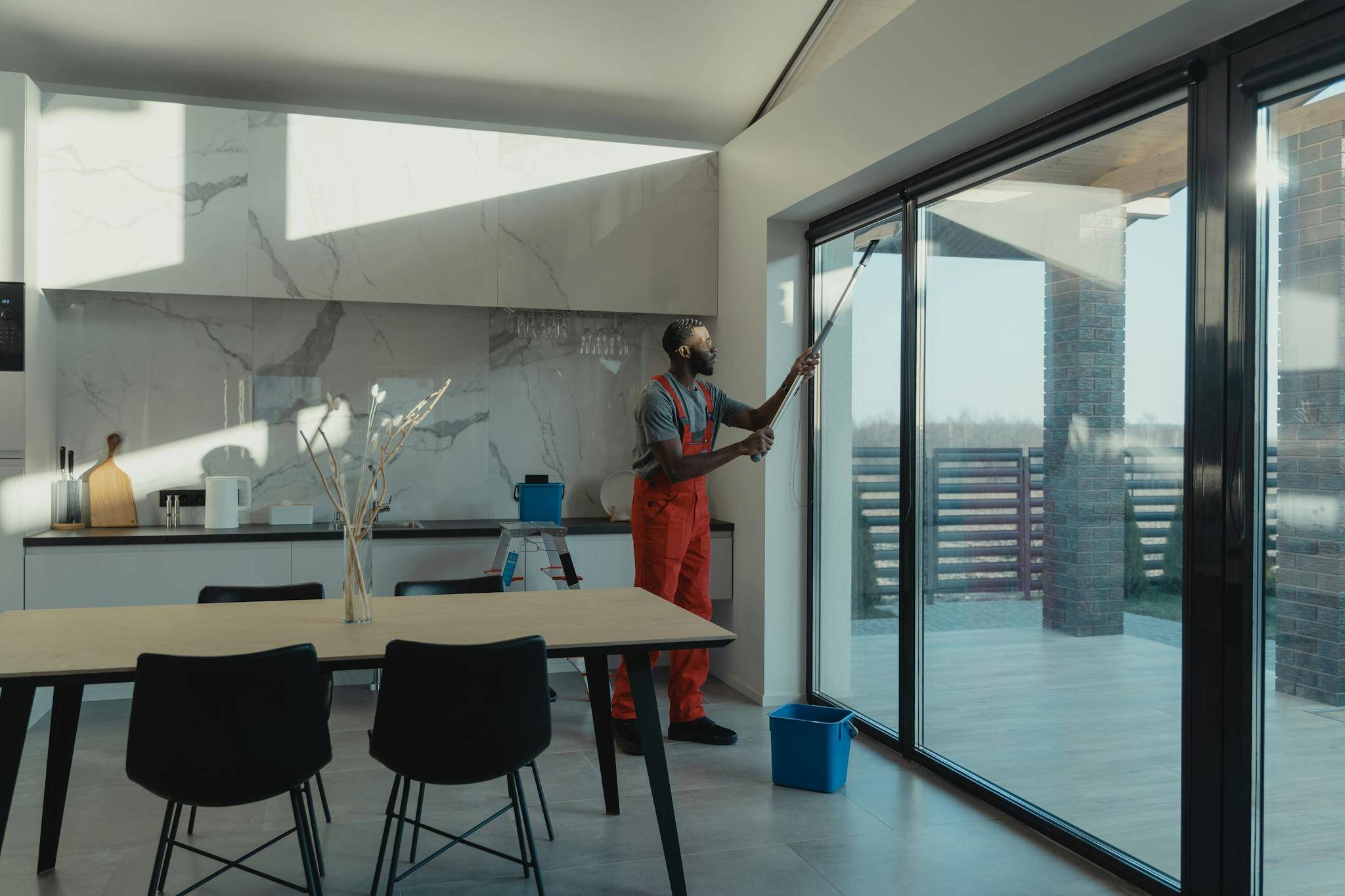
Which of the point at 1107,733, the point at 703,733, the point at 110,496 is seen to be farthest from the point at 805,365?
the point at 110,496

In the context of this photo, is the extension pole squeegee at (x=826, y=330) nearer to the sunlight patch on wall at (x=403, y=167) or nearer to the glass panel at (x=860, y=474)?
the glass panel at (x=860, y=474)

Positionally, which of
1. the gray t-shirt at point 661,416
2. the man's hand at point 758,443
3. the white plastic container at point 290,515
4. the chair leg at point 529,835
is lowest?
the chair leg at point 529,835

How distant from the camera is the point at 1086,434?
3125 millimetres

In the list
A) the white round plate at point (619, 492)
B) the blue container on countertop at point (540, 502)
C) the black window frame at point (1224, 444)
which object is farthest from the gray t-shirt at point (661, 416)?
the black window frame at point (1224, 444)

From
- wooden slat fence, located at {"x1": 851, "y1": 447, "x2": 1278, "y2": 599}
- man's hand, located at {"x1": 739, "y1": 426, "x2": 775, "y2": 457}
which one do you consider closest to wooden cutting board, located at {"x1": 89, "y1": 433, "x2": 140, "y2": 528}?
man's hand, located at {"x1": 739, "y1": 426, "x2": 775, "y2": 457}

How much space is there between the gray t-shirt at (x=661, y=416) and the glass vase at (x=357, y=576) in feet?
4.68

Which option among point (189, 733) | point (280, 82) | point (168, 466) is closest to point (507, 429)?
point (168, 466)

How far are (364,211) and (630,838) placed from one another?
329 centimetres

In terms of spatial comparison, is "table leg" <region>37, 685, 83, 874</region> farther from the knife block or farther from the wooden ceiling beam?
the wooden ceiling beam

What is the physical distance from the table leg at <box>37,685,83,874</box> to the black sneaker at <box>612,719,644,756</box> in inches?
75.1

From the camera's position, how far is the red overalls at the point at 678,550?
13.9ft

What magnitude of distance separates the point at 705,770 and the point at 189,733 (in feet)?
6.86

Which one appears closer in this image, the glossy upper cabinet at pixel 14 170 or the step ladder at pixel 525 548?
the glossy upper cabinet at pixel 14 170

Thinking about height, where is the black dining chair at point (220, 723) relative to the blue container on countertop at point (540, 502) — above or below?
below
